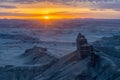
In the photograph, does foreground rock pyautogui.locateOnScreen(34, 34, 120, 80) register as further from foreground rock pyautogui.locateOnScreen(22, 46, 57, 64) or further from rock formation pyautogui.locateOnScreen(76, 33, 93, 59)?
foreground rock pyautogui.locateOnScreen(22, 46, 57, 64)

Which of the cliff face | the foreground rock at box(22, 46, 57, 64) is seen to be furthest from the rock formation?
the foreground rock at box(22, 46, 57, 64)

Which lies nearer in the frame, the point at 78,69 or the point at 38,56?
the point at 78,69

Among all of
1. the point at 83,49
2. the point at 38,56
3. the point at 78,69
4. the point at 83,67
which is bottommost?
the point at 38,56

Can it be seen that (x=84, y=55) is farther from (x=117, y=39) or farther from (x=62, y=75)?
(x=117, y=39)

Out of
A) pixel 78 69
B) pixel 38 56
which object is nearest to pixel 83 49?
pixel 78 69

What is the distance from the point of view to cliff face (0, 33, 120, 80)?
38.0 meters

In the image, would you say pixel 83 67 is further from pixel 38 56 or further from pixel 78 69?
pixel 38 56

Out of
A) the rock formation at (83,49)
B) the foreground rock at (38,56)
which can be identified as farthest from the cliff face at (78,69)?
the foreground rock at (38,56)

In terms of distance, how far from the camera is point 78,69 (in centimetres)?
4075

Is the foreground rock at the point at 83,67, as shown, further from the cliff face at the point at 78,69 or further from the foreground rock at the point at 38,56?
the foreground rock at the point at 38,56

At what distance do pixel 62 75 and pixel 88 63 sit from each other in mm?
3422

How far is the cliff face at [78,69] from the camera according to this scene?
3800 centimetres

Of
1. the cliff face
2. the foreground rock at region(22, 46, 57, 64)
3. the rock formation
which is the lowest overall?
the foreground rock at region(22, 46, 57, 64)

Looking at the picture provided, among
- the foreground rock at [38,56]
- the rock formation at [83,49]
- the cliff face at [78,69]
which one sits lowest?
the foreground rock at [38,56]
